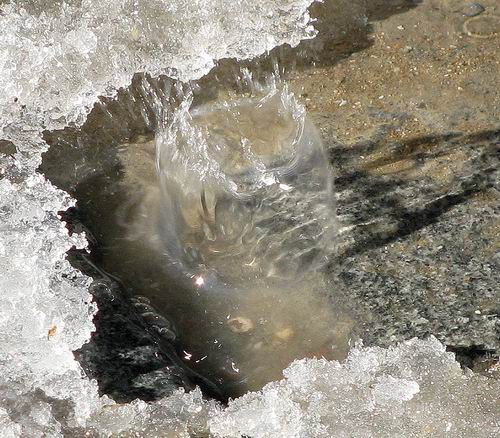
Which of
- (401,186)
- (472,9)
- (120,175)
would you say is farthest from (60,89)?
(472,9)

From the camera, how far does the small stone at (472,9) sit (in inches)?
138

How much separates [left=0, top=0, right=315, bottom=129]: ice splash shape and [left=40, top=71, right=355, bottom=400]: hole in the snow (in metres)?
0.09

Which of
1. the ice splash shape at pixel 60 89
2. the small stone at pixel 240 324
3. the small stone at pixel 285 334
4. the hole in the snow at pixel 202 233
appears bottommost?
the small stone at pixel 285 334

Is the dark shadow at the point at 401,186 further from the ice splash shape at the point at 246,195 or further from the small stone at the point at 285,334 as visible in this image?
the small stone at the point at 285,334

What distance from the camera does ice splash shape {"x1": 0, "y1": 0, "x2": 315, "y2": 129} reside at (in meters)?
3.16

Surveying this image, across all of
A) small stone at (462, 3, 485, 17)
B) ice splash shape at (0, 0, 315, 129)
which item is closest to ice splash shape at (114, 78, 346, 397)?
ice splash shape at (0, 0, 315, 129)

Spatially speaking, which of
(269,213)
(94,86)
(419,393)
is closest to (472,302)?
(419,393)

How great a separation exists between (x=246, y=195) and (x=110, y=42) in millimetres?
868

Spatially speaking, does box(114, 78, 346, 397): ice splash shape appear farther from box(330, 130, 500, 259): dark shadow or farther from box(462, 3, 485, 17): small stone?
box(462, 3, 485, 17): small stone

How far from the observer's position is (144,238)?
9.34ft

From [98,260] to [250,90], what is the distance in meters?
0.99

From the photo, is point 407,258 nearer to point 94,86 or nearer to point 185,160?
point 185,160

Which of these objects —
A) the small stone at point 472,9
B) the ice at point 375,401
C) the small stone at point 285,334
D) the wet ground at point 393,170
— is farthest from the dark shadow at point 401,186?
the small stone at point 472,9

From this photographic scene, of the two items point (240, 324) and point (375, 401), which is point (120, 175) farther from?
point (375, 401)
